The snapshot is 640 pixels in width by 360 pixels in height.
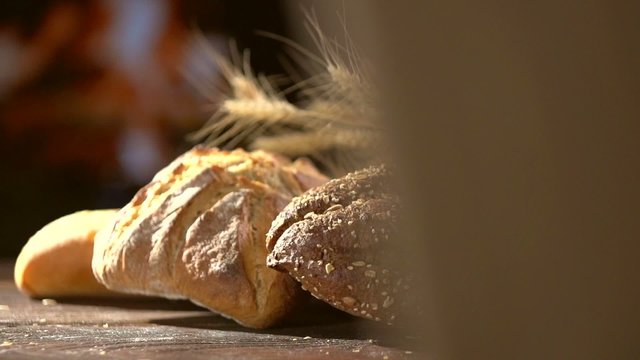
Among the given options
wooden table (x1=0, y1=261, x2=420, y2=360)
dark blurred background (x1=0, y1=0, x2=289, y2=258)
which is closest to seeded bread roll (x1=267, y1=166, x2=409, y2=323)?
wooden table (x1=0, y1=261, x2=420, y2=360)

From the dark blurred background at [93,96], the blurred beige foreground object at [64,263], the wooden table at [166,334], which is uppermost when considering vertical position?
the dark blurred background at [93,96]

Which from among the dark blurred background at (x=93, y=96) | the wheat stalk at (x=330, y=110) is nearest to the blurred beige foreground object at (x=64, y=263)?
the wheat stalk at (x=330, y=110)

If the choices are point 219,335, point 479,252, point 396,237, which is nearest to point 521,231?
point 479,252

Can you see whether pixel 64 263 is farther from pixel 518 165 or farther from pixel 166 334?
pixel 518 165

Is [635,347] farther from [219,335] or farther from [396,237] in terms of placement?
[219,335]

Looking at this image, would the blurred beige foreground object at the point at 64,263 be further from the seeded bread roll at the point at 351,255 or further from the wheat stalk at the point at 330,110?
the seeded bread roll at the point at 351,255

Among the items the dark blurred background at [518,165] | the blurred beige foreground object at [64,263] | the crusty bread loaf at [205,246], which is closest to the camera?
the dark blurred background at [518,165]
